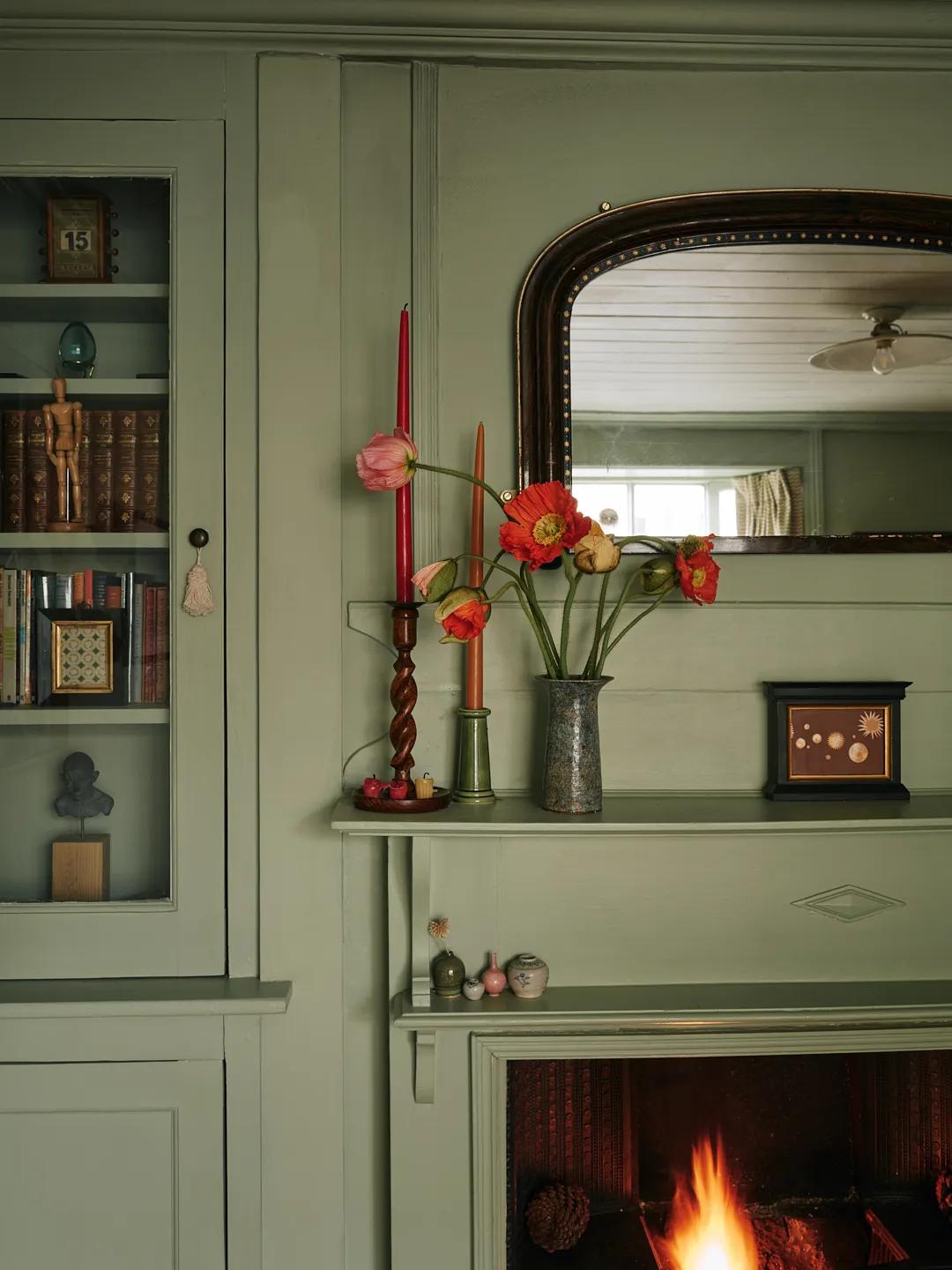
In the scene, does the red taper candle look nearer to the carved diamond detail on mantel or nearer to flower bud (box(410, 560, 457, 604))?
flower bud (box(410, 560, 457, 604))

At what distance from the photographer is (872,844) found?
1615 millimetres

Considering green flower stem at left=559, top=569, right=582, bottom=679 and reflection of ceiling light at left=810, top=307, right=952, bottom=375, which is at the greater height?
reflection of ceiling light at left=810, top=307, right=952, bottom=375

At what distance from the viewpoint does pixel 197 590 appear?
1.53 meters

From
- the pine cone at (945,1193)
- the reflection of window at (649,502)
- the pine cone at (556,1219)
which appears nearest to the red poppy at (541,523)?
the reflection of window at (649,502)

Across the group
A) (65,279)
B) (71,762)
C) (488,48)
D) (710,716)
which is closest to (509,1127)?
(710,716)

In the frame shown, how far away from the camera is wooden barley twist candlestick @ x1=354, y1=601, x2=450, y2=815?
145cm

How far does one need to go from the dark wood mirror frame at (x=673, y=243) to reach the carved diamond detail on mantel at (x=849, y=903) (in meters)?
0.56

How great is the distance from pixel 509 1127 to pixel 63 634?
42.1 inches

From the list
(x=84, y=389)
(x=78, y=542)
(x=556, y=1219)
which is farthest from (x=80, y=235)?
(x=556, y=1219)

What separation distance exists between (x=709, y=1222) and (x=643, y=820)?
0.79 metres

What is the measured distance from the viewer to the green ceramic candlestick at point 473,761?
4.93ft

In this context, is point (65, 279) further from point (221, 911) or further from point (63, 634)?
point (221, 911)

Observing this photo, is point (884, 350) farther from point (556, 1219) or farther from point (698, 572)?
point (556, 1219)

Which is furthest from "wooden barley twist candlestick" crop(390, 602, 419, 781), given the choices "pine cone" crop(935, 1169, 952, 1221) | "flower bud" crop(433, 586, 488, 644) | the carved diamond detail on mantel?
"pine cone" crop(935, 1169, 952, 1221)
